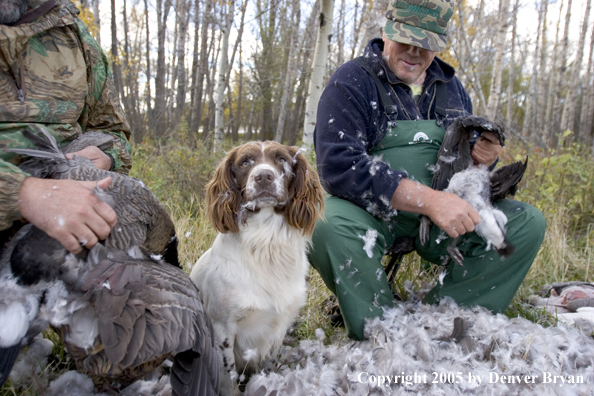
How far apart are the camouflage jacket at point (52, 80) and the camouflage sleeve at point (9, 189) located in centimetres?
1

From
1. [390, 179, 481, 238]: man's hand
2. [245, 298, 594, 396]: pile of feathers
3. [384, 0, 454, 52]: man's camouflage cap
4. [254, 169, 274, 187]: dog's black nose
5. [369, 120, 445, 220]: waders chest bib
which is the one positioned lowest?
[245, 298, 594, 396]: pile of feathers

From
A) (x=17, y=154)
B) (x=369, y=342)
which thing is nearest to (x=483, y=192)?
(x=369, y=342)

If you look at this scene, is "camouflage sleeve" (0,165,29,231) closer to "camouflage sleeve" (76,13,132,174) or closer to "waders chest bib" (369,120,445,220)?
"camouflage sleeve" (76,13,132,174)

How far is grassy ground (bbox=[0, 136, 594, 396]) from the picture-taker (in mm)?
2963

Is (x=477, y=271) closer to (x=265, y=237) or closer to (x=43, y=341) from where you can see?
(x=265, y=237)

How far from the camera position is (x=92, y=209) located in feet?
5.10

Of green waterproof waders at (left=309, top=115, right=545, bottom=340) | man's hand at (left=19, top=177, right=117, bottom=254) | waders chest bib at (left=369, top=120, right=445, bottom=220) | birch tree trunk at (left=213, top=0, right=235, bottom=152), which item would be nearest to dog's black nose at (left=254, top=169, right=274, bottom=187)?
green waterproof waders at (left=309, top=115, right=545, bottom=340)

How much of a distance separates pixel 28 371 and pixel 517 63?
3323 centimetres

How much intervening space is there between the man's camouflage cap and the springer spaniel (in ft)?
3.80

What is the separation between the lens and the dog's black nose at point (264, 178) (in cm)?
218

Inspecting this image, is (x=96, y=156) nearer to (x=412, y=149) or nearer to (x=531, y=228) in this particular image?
(x=412, y=149)

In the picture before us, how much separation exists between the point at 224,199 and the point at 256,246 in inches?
12.9

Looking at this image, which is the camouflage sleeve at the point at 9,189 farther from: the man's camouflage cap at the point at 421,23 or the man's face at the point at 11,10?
the man's camouflage cap at the point at 421,23

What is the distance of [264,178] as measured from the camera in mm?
2189
